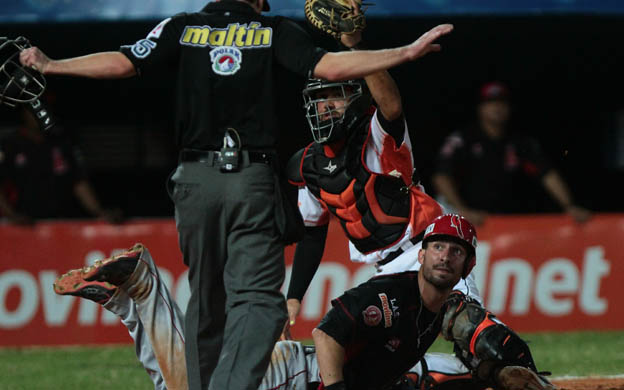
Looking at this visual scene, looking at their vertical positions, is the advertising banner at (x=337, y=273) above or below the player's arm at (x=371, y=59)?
below

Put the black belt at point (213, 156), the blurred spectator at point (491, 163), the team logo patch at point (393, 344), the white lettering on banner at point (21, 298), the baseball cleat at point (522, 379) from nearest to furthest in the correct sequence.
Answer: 1. the black belt at point (213, 156)
2. the team logo patch at point (393, 344)
3. the baseball cleat at point (522, 379)
4. the white lettering on banner at point (21, 298)
5. the blurred spectator at point (491, 163)

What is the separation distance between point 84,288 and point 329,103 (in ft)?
5.54

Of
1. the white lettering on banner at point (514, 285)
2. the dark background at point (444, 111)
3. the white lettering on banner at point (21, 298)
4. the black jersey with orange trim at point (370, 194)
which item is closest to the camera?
the black jersey with orange trim at point (370, 194)

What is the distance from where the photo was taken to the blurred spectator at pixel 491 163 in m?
10.1

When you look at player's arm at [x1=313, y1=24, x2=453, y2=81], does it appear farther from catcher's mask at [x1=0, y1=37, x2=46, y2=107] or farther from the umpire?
catcher's mask at [x1=0, y1=37, x2=46, y2=107]

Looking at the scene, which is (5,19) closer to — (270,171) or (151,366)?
(151,366)

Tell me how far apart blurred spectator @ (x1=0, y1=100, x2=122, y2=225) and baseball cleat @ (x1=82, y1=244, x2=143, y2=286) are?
4.23 m

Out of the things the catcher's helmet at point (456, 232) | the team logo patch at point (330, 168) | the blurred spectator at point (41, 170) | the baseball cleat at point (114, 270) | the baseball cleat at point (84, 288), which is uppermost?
the team logo patch at point (330, 168)

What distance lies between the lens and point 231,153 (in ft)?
15.7

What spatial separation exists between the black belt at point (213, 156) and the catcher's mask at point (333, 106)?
966 millimetres

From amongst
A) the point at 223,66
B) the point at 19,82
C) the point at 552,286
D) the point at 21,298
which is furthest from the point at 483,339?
the point at 21,298

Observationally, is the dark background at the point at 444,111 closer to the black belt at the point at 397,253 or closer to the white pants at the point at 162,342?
the black belt at the point at 397,253

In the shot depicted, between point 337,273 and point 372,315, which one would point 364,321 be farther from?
point 337,273

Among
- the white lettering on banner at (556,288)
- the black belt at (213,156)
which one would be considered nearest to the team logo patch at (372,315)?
the black belt at (213,156)
